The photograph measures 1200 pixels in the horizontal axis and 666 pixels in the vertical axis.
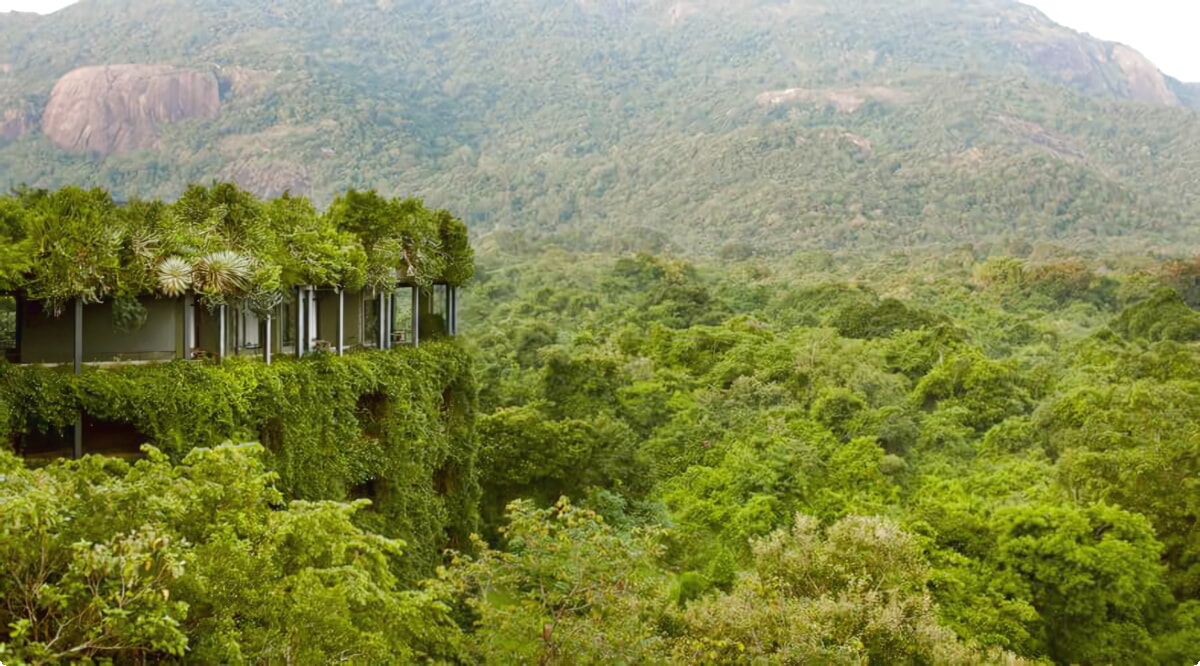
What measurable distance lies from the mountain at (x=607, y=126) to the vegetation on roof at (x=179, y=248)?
8075 centimetres

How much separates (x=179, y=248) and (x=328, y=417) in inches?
147

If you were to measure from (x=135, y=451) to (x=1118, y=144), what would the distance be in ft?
469

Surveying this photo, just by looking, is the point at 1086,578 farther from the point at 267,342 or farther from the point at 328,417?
the point at 267,342

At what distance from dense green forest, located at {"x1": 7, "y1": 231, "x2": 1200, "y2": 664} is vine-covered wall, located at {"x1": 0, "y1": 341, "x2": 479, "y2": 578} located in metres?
0.69

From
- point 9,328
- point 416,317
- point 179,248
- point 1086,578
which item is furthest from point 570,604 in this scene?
point 1086,578

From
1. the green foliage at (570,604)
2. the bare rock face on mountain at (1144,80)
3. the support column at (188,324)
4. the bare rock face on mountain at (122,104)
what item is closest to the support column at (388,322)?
the support column at (188,324)

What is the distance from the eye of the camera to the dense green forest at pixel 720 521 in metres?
8.38

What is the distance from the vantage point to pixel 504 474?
24.6 metres

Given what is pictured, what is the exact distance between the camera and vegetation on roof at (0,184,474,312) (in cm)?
1410

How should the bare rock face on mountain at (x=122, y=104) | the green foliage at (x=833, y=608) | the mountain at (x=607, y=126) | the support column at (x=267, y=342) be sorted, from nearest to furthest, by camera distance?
the green foliage at (x=833, y=608)
the support column at (x=267, y=342)
the mountain at (x=607, y=126)
the bare rock face on mountain at (x=122, y=104)

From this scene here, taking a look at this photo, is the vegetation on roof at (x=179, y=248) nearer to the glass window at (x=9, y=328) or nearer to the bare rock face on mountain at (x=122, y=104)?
the glass window at (x=9, y=328)

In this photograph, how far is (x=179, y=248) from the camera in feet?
50.0

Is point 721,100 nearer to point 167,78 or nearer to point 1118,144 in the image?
point 1118,144

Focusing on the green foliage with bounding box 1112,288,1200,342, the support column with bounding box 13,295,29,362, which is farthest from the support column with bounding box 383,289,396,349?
the green foliage with bounding box 1112,288,1200,342
